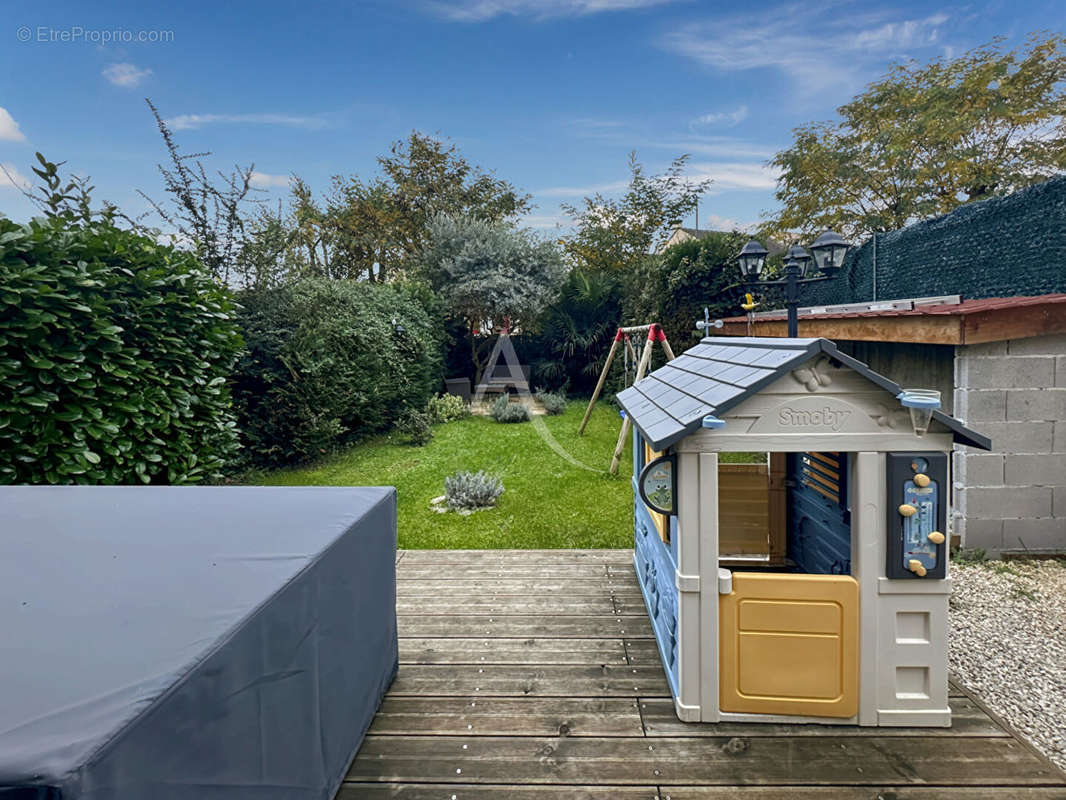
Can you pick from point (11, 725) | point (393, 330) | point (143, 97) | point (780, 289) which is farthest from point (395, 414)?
point (11, 725)

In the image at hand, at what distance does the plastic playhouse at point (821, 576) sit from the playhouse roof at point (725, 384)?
0.04ft

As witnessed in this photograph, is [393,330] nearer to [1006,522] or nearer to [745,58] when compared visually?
[1006,522]

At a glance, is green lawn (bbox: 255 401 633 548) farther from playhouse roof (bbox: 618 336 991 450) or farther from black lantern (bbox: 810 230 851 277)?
black lantern (bbox: 810 230 851 277)

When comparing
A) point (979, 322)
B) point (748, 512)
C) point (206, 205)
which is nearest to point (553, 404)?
point (206, 205)

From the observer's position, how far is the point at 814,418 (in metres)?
2.66

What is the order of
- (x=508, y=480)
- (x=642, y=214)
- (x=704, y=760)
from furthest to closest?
(x=642, y=214) < (x=508, y=480) < (x=704, y=760)

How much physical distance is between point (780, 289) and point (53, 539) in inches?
487

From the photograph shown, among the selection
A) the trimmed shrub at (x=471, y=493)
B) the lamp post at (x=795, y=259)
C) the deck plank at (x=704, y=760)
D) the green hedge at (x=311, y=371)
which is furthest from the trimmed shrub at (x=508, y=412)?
the deck plank at (x=704, y=760)

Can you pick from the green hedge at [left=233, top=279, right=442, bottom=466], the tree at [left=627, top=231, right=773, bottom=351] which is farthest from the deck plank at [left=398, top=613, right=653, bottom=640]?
the tree at [left=627, top=231, right=773, bottom=351]

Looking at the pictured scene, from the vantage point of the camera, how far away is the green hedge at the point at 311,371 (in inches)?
315

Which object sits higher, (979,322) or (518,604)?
(979,322)

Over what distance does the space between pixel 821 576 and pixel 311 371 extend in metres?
7.27

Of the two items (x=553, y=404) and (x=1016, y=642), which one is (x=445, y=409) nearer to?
(x=553, y=404)

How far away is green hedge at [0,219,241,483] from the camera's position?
12.1ft
